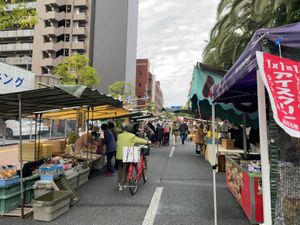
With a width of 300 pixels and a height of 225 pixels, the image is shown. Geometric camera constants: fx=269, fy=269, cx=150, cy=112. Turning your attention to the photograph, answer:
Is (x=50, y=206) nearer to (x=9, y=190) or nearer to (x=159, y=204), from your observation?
(x=9, y=190)

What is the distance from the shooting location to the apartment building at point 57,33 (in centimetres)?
4703

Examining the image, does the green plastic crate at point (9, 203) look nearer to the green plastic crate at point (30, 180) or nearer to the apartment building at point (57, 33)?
the green plastic crate at point (30, 180)

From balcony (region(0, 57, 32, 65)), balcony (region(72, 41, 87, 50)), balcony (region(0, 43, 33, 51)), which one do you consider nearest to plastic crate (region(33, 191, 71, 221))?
balcony (region(72, 41, 87, 50))

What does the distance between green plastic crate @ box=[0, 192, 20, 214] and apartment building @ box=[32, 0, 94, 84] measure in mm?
44147

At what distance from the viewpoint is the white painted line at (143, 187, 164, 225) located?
16.4ft

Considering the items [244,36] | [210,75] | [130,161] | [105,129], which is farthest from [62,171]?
[244,36]

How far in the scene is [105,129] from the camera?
30.1ft

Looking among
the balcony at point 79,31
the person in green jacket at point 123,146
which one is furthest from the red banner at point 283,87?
the balcony at point 79,31

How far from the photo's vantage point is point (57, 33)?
156 feet

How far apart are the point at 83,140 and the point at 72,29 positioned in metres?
42.5

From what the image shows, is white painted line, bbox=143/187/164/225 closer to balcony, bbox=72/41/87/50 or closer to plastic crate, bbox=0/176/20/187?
plastic crate, bbox=0/176/20/187

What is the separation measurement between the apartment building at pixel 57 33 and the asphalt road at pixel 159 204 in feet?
139

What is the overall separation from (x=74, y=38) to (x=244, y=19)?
132 ft

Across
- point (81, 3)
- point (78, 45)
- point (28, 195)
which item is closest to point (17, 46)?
point (78, 45)
